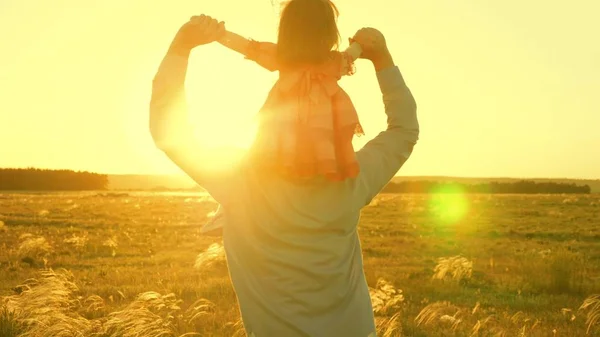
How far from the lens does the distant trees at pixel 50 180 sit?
98.8 m

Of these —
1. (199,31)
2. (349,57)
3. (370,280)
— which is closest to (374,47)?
(349,57)

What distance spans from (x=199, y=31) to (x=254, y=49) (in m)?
0.20

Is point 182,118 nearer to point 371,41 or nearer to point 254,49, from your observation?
point 254,49

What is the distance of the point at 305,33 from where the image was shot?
2.26 metres

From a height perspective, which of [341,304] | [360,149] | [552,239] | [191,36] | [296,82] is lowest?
[552,239]

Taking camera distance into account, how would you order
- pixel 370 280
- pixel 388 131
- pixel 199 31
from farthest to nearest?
pixel 370 280 < pixel 388 131 < pixel 199 31

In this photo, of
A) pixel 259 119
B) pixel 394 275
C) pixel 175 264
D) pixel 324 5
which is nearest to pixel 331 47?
pixel 324 5

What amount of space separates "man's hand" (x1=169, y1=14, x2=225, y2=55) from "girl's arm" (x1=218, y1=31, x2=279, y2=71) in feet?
0.11

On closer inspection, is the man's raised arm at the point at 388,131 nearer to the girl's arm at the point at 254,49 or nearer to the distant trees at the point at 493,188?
the girl's arm at the point at 254,49

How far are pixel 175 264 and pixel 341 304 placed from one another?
14664 mm

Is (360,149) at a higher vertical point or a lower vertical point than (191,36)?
lower

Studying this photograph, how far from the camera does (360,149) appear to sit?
248 centimetres

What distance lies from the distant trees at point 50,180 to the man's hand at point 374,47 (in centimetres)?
10241

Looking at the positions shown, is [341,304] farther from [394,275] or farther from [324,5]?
[394,275]
